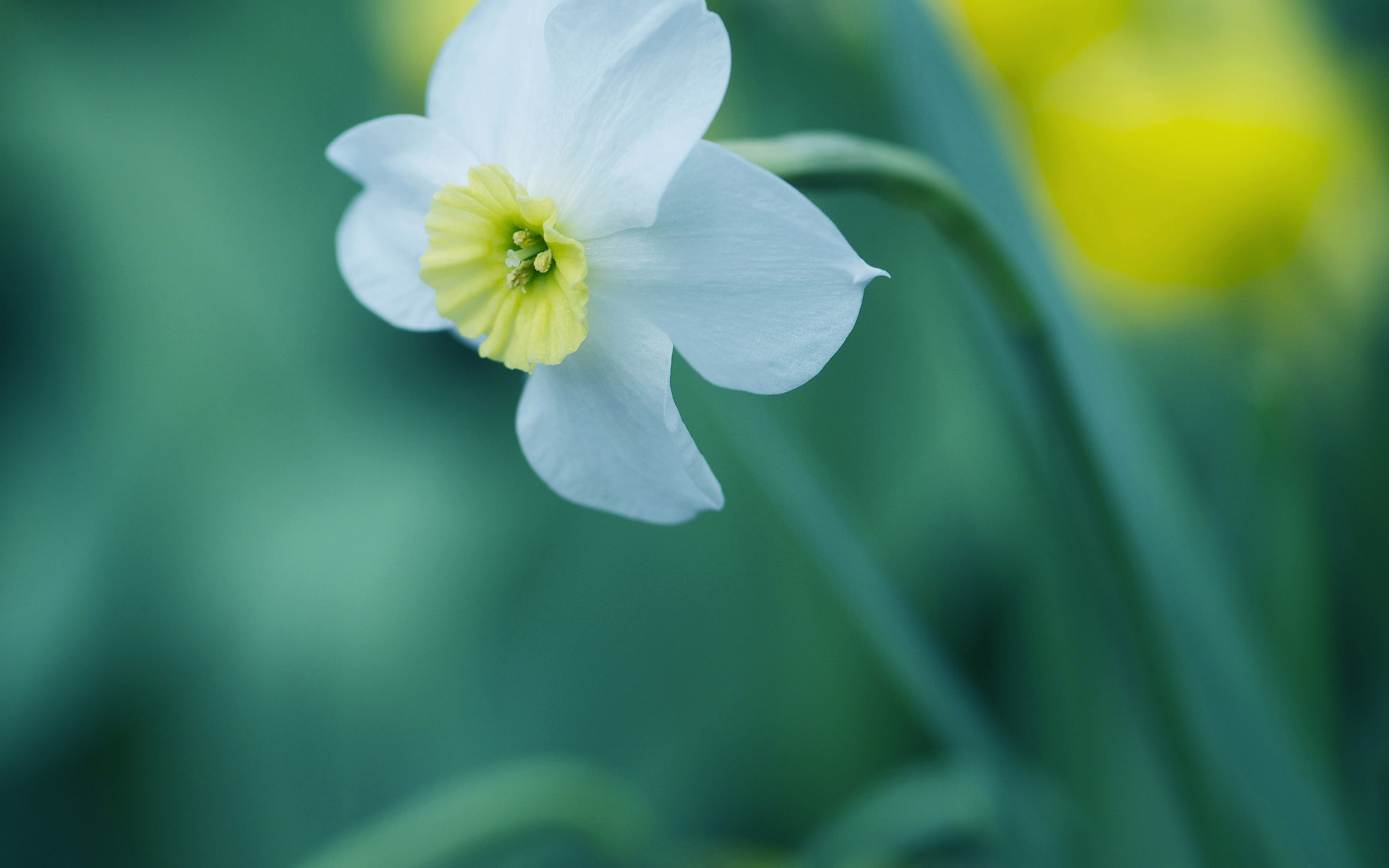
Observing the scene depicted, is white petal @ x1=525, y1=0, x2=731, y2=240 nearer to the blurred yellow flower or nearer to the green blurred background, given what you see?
the green blurred background

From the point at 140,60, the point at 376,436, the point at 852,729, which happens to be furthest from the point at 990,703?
the point at 140,60

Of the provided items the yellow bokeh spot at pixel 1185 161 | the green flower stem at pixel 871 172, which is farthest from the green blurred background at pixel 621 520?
the green flower stem at pixel 871 172

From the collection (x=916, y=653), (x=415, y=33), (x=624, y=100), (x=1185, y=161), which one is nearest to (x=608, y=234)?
(x=624, y=100)

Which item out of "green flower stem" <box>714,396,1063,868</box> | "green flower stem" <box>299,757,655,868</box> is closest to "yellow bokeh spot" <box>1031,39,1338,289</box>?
"green flower stem" <box>714,396,1063,868</box>

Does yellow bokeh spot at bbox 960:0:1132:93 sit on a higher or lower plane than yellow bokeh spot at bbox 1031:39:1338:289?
higher

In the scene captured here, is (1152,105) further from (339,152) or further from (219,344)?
(219,344)

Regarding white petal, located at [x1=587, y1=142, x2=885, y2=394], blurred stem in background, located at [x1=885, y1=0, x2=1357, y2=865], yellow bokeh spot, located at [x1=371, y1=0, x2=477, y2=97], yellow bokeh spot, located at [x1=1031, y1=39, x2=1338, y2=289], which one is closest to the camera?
white petal, located at [x1=587, y1=142, x2=885, y2=394]

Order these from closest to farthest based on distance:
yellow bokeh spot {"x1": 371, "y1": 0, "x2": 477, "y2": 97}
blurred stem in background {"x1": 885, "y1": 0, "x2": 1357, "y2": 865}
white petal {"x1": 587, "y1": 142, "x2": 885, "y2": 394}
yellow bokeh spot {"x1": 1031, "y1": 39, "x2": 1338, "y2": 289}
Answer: white petal {"x1": 587, "y1": 142, "x2": 885, "y2": 394}, blurred stem in background {"x1": 885, "y1": 0, "x2": 1357, "y2": 865}, yellow bokeh spot {"x1": 1031, "y1": 39, "x2": 1338, "y2": 289}, yellow bokeh spot {"x1": 371, "y1": 0, "x2": 477, "y2": 97}
